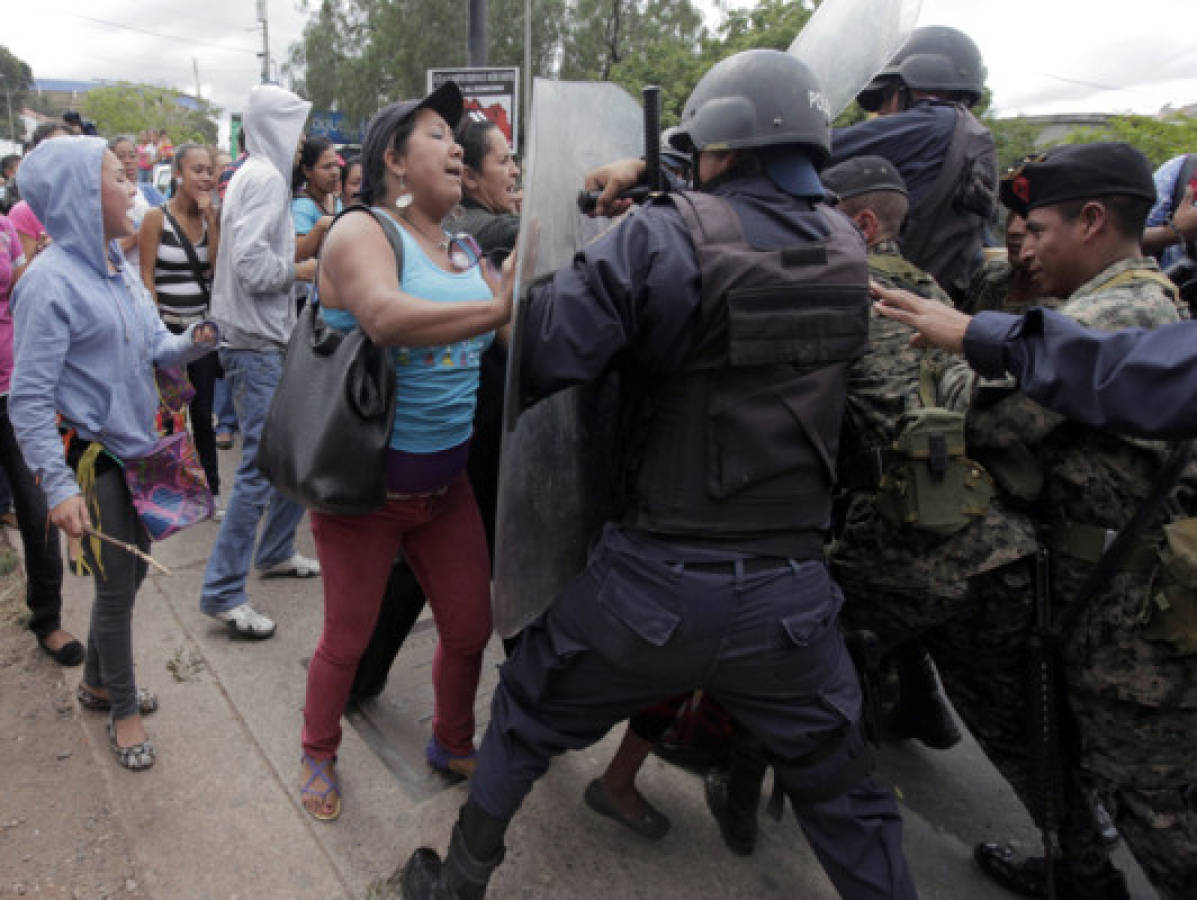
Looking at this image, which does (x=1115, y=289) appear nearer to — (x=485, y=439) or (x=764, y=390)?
(x=764, y=390)

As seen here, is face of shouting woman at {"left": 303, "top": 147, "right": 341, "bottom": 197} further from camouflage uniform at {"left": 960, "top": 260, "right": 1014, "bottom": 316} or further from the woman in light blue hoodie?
camouflage uniform at {"left": 960, "top": 260, "right": 1014, "bottom": 316}

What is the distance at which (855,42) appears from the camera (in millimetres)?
2334

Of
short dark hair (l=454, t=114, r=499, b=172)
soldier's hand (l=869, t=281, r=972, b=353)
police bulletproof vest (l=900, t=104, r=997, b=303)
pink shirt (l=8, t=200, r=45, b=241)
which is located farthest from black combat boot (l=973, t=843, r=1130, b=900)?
pink shirt (l=8, t=200, r=45, b=241)

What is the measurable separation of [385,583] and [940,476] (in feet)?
4.84

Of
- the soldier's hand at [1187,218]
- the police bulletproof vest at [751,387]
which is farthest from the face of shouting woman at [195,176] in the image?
the soldier's hand at [1187,218]

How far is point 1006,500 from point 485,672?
2.07 meters

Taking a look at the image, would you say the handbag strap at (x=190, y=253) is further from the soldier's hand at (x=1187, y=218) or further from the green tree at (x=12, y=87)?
the green tree at (x=12, y=87)

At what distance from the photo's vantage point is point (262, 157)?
12.3ft

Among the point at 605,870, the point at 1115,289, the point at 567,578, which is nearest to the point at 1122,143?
the point at 1115,289

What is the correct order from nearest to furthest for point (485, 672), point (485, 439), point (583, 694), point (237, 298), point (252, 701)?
point (583, 694) < point (485, 439) < point (252, 701) < point (485, 672) < point (237, 298)

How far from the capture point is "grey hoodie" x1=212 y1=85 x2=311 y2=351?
3.56 m

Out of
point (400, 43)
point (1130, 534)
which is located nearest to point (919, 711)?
point (1130, 534)

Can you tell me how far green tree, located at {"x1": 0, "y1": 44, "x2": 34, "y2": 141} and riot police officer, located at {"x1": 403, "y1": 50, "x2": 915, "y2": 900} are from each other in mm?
86701

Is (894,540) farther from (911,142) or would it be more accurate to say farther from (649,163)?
(911,142)
